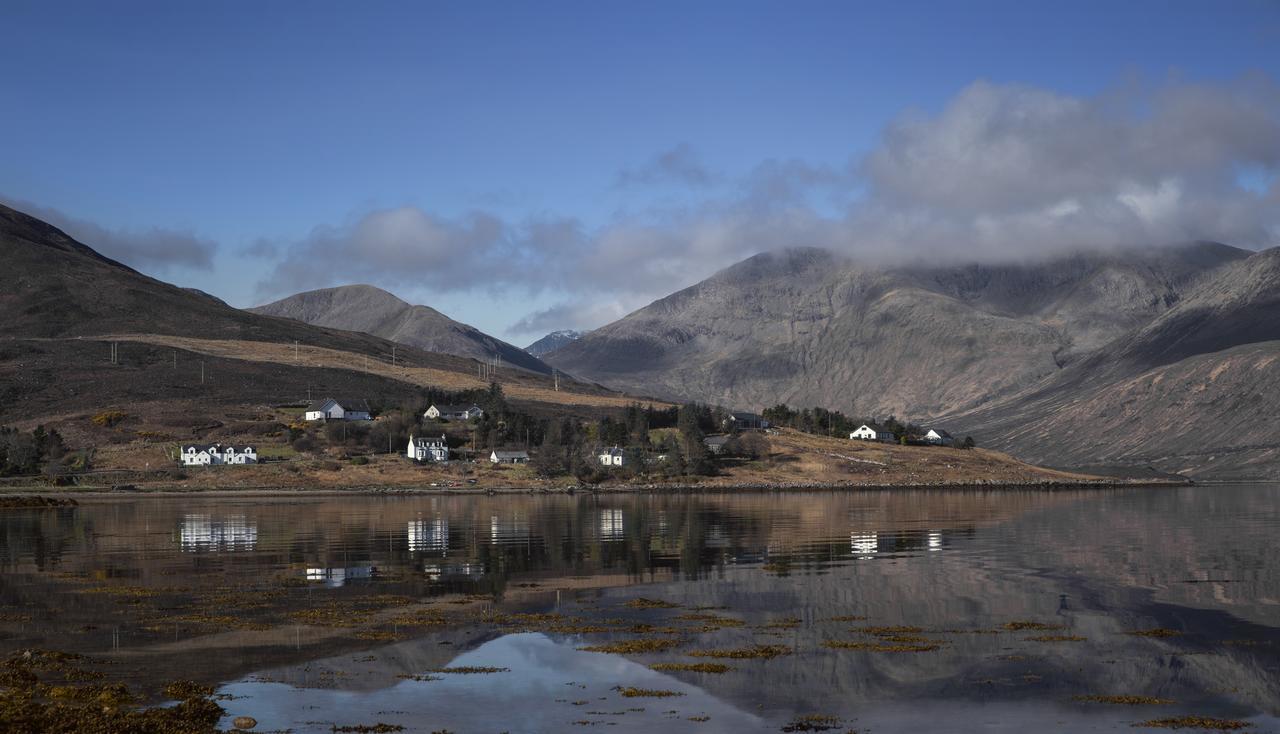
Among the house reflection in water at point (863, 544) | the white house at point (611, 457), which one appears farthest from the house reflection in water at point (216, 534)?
the white house at point (611, 457)

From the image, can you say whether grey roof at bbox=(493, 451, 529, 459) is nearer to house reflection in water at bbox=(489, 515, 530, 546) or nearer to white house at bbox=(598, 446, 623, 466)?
white house at bbox=(598, 446, 623, 466)

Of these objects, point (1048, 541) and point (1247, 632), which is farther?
point (1048, 541)

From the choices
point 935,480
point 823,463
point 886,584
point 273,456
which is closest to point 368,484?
point 273,456

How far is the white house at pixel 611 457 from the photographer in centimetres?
17550

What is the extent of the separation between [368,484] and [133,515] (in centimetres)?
5202

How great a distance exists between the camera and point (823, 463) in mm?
180625

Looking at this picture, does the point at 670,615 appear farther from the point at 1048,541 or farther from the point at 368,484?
the point at 368,484

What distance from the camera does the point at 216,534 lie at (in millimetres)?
78000

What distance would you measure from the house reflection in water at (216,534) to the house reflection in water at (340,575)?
45.2ft

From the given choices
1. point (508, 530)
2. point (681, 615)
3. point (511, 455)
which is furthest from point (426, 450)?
point (681, 615)

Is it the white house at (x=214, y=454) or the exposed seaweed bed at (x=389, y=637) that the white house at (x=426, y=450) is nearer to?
the white house at (x=214, y=454)

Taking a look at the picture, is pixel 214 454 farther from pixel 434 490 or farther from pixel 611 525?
pixel 611 525

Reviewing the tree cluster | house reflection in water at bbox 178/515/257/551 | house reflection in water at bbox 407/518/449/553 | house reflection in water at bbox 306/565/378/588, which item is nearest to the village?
the tree cluster

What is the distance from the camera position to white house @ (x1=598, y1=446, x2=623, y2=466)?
6909 inches
